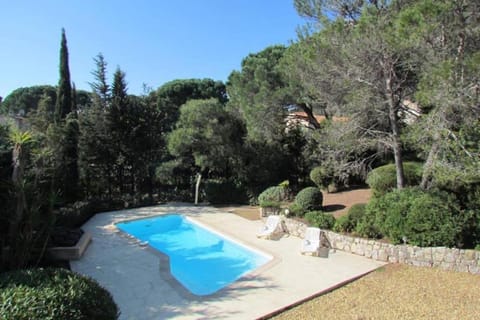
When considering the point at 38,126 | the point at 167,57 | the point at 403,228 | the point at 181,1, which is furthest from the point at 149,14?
the point at 403,228

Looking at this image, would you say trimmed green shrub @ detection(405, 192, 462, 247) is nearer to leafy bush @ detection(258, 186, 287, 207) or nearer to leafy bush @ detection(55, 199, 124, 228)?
leafy bush @ detection(258, 186, 287, 207)

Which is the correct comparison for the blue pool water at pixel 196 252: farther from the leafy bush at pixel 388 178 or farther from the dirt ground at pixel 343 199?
the leafy bush at pixel 388 178

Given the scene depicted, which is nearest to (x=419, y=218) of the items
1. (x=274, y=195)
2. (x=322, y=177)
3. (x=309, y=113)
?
(x=322, y=177)

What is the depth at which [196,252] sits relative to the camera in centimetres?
1052

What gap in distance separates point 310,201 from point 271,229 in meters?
1.92

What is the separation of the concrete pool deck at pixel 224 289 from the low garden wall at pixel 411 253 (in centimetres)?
31

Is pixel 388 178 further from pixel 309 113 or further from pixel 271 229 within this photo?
pixel 309 113

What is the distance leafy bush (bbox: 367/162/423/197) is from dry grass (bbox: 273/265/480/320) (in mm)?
4289

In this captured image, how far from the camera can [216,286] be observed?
7.66m

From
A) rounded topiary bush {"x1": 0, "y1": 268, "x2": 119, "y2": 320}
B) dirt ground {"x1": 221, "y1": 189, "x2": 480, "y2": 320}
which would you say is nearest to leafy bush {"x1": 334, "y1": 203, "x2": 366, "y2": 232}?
dirt ground {"x1": 221, "y1": 189, "x2": 480, "y2": 320}

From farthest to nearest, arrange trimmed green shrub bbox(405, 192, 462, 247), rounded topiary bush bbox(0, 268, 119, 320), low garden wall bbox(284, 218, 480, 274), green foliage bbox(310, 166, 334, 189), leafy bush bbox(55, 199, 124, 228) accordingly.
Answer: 1. green foliage bbox(310, 166, 334, 189)
2. leafy bush bbox(55, 199, 124, 228)
3. trimmed green shrub bbox(405, 192, 462, 247)
4. low garden wall bbox(284, 218, 480, 274)
5. rounded topiary bush bbox(0, 268, 119, 320)

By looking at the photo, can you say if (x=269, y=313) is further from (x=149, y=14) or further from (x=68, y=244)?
(x=149, y=14)

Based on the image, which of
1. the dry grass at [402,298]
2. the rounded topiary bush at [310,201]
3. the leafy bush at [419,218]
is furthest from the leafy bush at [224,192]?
the dry grass at [402,298]

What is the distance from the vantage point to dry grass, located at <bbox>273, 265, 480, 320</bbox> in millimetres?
5348
